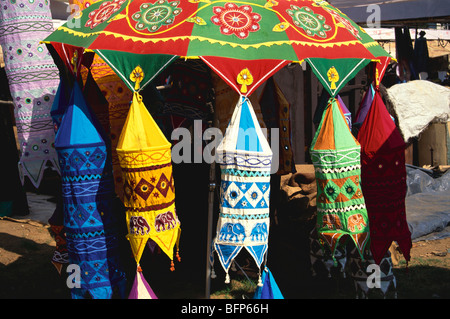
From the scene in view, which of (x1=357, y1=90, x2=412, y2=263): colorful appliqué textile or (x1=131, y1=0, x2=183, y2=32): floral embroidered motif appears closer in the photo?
(x1=131, y1=0, x2=183, y2=32): floral embroidered motif

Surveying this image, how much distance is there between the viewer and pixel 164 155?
3.11 metres

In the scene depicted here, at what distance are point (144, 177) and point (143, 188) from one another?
77 millimetres

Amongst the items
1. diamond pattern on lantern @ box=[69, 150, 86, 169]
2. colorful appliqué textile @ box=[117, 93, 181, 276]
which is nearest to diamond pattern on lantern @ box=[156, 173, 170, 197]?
colorful appliqué textile @ box=[117, 93, 181, 276]

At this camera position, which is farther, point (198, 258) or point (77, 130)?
point (198, 258)

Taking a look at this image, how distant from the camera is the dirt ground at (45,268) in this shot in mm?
4281

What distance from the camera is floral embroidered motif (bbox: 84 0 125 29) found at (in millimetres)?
3328

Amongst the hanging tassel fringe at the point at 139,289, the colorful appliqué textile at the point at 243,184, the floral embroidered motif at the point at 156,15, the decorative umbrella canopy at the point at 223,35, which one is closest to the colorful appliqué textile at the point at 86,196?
the hanging tassel fringe at the point at 139,289

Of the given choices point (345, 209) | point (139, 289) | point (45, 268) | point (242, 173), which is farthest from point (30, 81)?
point (345, 209)

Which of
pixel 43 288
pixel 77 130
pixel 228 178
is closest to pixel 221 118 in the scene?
pixel 228 178

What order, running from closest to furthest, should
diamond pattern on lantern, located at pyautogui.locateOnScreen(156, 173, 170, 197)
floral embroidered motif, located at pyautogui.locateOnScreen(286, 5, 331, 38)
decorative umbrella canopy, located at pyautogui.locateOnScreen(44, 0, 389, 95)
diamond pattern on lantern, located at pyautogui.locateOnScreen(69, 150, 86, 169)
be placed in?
decorative umbrella canopy, located at pyautogui.locateOnScreen(44, 0, 389, 95)
diamond pattern on lantern, located at pyautogui.locateOnScreen(156, 173, 170, 197)
diamond pattern on lantern, located at pyautogui.locateOnScreen(69, 150, 86, 169)
floral embroidered motif, located at pyautogui.locateOnScreen(286, 5, 331, 38)

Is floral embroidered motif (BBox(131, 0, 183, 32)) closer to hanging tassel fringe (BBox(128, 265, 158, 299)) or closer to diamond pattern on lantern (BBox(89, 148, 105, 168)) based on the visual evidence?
diamond pattern on lantern (BBox(89, 148, 105, 168))

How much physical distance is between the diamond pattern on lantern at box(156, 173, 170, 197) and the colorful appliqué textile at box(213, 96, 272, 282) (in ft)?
1.34
